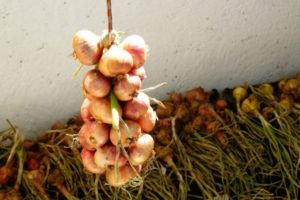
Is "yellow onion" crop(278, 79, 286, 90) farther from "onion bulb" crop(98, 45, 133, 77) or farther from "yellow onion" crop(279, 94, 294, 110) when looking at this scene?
"onion bulb" crop(98, 45, 133, 77)

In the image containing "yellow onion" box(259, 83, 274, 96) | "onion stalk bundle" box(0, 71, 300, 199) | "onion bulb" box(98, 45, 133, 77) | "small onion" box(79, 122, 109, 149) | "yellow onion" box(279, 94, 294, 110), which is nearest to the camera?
"onion bulb" box(98, 45, 133, 77)

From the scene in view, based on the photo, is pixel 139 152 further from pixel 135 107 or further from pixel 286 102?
pixel 286 102

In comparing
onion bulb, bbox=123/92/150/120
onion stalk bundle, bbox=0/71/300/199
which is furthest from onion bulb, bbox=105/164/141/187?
onion stalk bundle, bbox=0/71/300/199

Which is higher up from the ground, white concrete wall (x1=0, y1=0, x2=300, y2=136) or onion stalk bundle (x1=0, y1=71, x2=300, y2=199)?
white concrete wall (x1=0, y1=0, x2=300, y2=136)

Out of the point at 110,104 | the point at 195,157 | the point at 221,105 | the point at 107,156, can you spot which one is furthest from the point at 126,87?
the point at 221,105

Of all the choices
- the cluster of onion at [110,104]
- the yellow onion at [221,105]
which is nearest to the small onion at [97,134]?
the cluster of onion at [110,104]

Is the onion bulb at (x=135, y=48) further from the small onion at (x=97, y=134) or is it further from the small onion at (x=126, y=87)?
the small onion at (x=97, y=134)

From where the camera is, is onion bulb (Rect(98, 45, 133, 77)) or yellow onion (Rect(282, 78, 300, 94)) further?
yellow onion (Rect(282, 78, 300, 94))
